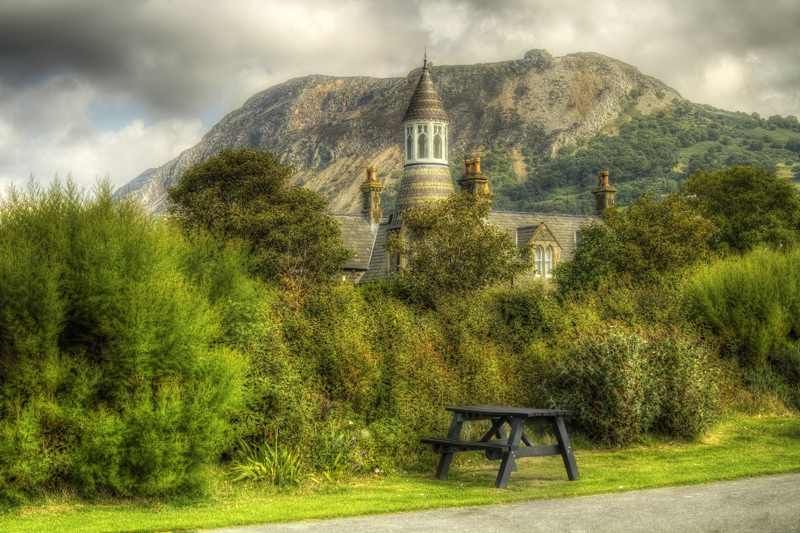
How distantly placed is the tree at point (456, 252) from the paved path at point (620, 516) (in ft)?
51.9

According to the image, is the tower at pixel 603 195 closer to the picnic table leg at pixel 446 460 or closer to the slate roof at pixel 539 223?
the slate roof at pixel 539 223

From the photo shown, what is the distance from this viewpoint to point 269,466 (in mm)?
12977

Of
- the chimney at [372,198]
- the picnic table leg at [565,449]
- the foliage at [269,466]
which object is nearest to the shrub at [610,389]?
the picnic table leg at [565,449]

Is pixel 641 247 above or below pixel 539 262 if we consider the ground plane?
below

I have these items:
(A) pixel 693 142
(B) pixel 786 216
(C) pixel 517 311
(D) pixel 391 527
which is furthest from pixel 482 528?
(A) pixel 693 142

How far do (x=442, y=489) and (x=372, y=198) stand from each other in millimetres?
38427

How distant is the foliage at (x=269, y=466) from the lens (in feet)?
42.2

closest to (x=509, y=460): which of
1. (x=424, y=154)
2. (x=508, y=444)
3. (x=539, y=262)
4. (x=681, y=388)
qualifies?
(x=508, y=444)

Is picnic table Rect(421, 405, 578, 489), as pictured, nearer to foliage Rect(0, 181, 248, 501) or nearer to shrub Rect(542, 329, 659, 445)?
shrub Rect(542, 329, 659, 445)

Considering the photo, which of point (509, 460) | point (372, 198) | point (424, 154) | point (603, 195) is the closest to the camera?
point (509, 460)

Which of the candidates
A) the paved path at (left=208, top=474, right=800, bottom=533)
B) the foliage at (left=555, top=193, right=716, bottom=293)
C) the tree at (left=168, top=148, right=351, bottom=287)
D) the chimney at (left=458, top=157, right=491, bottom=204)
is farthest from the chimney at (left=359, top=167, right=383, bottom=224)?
the paved path at (left=208, top=474, right=800, bottom=533)

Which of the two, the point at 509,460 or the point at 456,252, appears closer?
the point at 509,460

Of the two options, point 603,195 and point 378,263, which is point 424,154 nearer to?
point 378,263

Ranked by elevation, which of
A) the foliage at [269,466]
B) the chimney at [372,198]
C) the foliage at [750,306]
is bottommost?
the foliage at [269,466]
